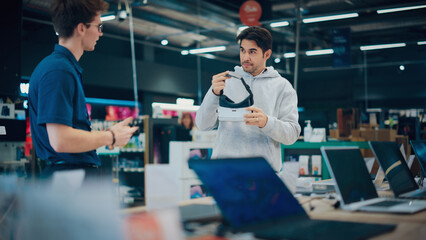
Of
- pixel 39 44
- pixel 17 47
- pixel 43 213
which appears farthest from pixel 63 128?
pixel 39 44

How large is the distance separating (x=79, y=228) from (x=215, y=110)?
170cm

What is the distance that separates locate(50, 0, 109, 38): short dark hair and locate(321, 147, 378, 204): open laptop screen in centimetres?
103

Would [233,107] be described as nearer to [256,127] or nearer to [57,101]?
[256,127]

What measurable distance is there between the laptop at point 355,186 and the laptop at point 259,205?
14.9 inches

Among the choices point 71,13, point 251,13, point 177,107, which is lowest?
point 71,13

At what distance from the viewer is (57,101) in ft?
5.25

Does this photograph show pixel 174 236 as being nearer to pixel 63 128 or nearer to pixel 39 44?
pixel 63 128

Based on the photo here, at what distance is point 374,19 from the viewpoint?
33.6 feet

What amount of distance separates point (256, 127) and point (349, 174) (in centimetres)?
68

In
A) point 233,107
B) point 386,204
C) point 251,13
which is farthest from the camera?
point 251,13

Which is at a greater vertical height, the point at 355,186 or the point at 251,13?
the point at 251,13

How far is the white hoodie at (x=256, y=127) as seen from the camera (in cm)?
238

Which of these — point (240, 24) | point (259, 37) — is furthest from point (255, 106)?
point (240, 24)

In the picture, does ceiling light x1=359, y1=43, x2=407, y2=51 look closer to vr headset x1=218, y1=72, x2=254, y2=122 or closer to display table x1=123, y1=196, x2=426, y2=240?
vr headset x1=218, y1=72, x2=254, y2=122
